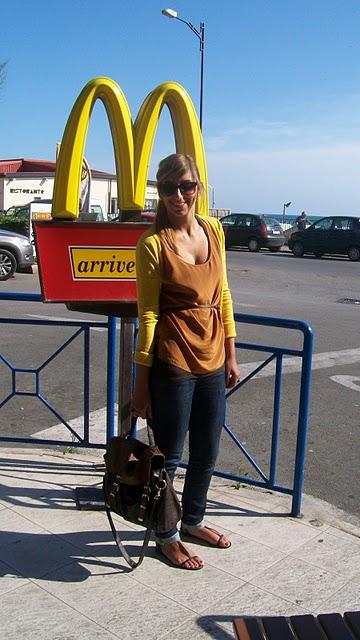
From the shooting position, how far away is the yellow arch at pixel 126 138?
10.6 ft

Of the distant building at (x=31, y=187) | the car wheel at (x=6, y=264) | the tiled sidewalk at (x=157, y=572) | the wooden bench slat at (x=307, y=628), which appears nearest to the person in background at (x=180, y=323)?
the tiled sidewalk at (x=157, y=572)

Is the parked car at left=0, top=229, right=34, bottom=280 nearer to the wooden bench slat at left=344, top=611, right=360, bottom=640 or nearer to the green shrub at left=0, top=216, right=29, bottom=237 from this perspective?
the green shrub at left=0, top=216, right=29, bottom=237

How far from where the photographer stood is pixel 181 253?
282 centimetres

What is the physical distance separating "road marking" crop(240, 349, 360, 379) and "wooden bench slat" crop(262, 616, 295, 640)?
14.5ft

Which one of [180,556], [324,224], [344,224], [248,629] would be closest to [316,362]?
[180,556]

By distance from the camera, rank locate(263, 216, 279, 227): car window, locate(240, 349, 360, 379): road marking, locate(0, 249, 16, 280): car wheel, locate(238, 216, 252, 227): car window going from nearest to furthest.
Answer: locate(240, 349, 360, 379): road marking
locate(0, 249, 16, 280): car wheel
locate(238, 216, 252, 227): car window
locate(263, 216, 279, 227): car window

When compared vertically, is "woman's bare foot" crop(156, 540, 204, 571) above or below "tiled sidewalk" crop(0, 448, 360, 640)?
above

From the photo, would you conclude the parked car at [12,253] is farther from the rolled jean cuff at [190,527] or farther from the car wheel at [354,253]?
the car wheel at [354,253]

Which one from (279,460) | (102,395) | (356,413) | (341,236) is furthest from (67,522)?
(341,236)

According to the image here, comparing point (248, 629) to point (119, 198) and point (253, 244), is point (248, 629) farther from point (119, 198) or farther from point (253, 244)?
point (253, 244)

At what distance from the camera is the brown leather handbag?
2.82 m

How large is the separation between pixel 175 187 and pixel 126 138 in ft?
2.31

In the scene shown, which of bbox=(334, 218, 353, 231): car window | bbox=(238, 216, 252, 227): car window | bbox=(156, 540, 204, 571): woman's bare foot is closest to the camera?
bbox=(156, 540, 204, 571): woman's bare foot

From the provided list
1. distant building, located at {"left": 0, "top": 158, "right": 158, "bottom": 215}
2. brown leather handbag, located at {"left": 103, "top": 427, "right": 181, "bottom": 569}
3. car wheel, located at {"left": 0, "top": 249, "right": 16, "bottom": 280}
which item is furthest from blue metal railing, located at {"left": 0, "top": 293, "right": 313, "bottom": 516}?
distant building, located at {"left": 0, "top": 158, "right": 158, "bottom": 215}
